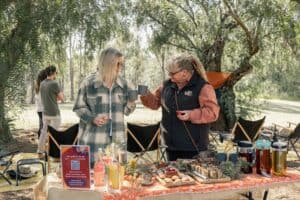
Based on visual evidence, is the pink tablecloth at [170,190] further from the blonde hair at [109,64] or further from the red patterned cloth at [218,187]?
the blonde hair at [109,64]

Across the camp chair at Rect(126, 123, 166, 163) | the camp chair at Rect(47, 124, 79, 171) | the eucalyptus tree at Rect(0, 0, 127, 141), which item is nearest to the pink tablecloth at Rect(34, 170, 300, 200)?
the camp chair at Rect(47, 124, 79, 171)

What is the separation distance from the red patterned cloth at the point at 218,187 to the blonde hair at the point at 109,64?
801 mm

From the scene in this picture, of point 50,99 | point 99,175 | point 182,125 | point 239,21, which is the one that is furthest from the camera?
point 239,21

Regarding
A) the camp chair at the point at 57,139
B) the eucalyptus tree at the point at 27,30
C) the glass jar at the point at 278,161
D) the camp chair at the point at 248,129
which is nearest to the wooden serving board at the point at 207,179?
the glass jar at the point at 278,161

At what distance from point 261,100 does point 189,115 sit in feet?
32.2

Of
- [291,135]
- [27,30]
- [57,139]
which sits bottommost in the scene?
[291,135]

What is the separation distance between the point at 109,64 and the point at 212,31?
7488 millimetres

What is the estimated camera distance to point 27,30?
739cm

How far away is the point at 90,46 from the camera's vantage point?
8.45 meters

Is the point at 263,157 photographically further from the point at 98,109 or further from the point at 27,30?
the point at 27,30

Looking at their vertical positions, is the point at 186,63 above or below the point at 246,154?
above

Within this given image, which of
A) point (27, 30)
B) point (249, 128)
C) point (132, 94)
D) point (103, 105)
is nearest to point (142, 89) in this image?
point (132, 94)

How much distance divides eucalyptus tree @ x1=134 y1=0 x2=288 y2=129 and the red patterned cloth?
6978mm

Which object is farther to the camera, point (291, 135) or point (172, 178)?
point (291, 135)
